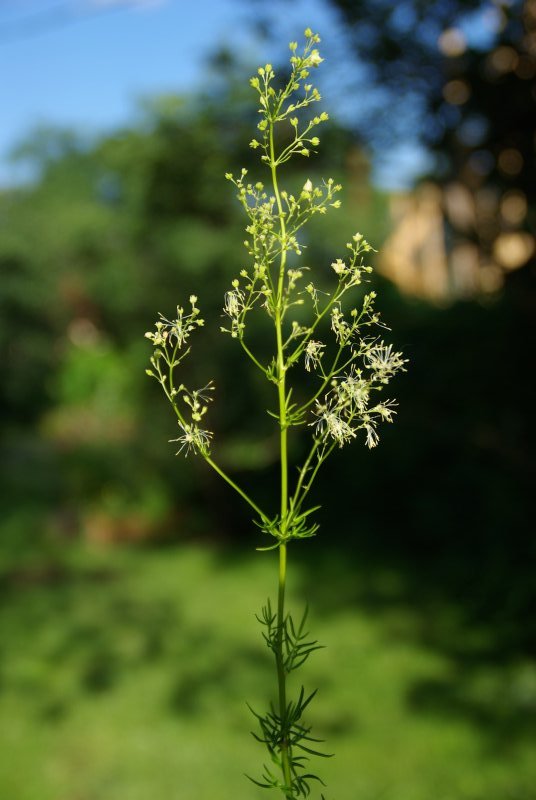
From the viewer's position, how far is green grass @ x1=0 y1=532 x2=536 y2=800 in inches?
160

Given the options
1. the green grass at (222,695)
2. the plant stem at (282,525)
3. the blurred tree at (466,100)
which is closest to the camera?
the plant stem at (282,525)

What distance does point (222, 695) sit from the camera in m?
4.98

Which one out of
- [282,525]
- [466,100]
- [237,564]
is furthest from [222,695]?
[282,525]

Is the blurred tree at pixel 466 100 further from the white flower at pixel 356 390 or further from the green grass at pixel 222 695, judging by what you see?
the white flower at pixel 356 390

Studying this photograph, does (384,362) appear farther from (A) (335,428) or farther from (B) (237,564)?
(B) (237,564)

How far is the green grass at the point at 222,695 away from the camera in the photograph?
4074 mm

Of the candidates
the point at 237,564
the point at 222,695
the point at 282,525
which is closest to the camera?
the point at 282,525

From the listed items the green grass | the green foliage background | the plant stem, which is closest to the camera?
the plant stem

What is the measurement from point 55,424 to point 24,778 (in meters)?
11.7

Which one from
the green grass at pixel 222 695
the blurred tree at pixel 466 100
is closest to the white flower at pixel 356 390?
the green grass at pixel 222 695

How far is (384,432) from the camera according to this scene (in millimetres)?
6766

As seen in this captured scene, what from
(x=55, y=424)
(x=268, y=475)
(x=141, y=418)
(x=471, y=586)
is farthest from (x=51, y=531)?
(x=55, y=424)

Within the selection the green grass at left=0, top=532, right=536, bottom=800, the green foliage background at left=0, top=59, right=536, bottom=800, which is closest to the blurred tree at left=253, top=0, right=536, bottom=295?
the green foliage background at left=0, top=59, right=536, bottom=800

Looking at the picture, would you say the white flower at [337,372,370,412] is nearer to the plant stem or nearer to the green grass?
Result: the plant stem
